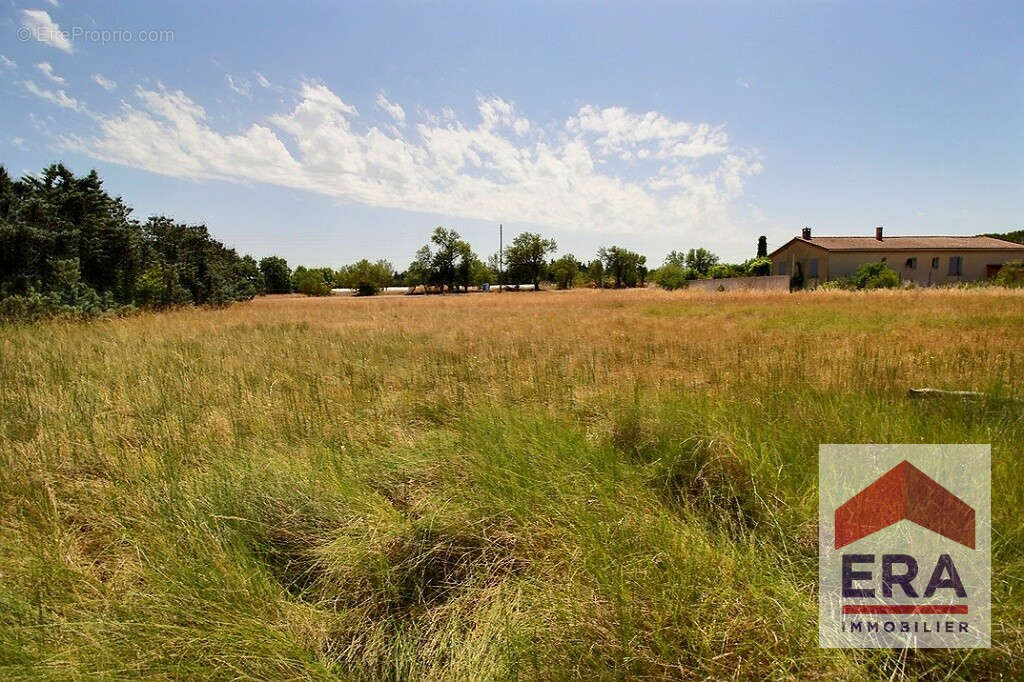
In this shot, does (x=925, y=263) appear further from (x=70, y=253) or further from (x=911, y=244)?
(x=70, y=253)

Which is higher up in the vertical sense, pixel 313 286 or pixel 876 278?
pixel 313 286

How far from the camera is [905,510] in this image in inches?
79.8

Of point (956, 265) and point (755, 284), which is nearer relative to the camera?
point (755, 284)

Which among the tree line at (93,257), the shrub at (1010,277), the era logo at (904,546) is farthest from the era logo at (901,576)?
the shrub at (1010,277)

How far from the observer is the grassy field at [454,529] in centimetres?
151

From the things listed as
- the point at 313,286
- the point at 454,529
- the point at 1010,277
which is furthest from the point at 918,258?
the point at 313,286

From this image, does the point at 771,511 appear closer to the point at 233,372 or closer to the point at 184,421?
the point at 184,421

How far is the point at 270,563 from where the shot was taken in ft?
7.32

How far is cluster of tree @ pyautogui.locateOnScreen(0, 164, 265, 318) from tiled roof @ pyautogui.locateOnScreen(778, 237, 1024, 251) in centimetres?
4928

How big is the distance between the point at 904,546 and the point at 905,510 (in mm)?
280

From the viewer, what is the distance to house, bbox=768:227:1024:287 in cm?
3834

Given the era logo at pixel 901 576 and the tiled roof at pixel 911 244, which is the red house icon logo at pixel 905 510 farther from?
the tiled roof at pixel 911 244

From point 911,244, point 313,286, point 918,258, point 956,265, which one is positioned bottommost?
point 956,265

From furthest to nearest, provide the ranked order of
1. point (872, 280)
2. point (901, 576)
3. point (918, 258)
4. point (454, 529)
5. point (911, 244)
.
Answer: point (911, 244)
point (918, 258)
point (872, 280)
point (454, 529)
point (901, 576)
